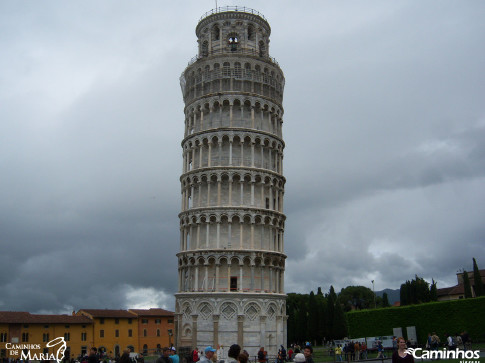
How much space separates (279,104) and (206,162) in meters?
10.2

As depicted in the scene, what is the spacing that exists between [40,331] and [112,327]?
11.7 metres

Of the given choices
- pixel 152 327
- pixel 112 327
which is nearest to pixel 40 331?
pixel 112 327

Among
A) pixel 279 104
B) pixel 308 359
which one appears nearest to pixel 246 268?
pixel 279 104

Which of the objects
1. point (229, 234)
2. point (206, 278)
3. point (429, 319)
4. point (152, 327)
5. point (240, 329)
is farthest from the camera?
point (152, 327)

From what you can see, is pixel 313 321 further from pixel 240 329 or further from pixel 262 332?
pixel 240 329

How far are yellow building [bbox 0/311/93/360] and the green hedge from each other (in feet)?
139

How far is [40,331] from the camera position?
79625 mm

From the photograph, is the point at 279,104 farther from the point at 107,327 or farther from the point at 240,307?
the point at 107,327

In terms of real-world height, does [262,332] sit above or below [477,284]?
below

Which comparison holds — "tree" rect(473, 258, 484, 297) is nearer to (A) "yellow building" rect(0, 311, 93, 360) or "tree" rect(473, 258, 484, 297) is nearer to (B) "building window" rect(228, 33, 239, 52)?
(B) "building window" rect(228, 33, 239, 52)

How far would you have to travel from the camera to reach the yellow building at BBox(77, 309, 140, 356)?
3337 inches

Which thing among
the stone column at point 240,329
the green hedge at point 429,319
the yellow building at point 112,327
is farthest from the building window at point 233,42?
the yellow building at point 112,327

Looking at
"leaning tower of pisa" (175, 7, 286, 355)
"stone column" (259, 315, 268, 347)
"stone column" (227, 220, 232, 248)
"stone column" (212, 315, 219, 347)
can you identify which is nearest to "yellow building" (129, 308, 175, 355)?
"leaning tower of pisa" (175, 7, 286, 355)

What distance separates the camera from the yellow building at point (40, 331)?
75.9 m
